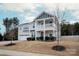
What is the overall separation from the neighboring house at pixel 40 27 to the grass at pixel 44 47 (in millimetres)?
130

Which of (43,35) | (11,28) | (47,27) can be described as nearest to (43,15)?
(47,27)

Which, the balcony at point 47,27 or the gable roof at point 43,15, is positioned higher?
the gable roof at point 43,15

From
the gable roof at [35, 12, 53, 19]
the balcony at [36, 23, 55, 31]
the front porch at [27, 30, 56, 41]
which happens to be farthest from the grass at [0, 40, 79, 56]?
the gable roof at [35, 12, 53, 19]

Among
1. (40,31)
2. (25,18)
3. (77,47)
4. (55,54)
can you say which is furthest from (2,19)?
(77,47)

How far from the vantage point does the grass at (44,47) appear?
13.1ft

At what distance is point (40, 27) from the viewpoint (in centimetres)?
409

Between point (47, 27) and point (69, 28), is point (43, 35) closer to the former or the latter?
point (47, 27)

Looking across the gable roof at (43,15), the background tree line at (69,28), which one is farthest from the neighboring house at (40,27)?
the background tree line at (69,28)

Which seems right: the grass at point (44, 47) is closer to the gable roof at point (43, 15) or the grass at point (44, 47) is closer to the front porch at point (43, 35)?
the front porch at point (43, 35)

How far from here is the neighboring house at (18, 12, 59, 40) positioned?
404 centimetres

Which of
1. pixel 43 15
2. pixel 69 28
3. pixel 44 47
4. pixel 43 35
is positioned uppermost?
pixel 43 15

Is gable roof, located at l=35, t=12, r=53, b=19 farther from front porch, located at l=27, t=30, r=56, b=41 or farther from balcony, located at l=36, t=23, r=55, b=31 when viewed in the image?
front porch, located at l=27, t=30, r=56, b=41

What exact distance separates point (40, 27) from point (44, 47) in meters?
0.37

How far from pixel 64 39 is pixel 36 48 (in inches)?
21.1
